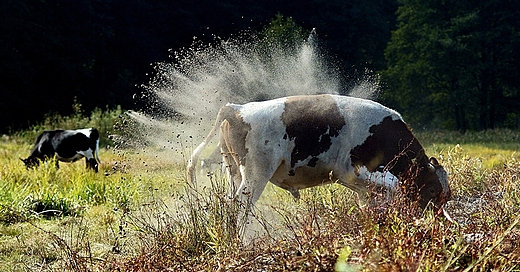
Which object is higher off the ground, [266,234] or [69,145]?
[266,234]

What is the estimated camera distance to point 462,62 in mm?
37188

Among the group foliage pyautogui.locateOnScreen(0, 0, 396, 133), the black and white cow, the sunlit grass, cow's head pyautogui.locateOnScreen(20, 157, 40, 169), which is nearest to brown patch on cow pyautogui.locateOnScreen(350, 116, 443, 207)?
the sunlit grass

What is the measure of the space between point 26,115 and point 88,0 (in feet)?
24.6

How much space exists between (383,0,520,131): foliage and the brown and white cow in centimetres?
3165

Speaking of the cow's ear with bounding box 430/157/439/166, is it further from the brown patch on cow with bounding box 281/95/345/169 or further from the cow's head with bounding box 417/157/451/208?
the brown patch on cow with bounding box 281/95/345/169

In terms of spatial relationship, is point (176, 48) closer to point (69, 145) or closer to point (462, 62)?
point (462, 62)

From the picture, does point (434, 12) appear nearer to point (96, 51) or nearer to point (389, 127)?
point (96, 51)

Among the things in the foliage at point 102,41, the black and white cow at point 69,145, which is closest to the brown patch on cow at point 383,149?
the black and white cow at point 69,145

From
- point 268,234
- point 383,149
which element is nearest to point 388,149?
point 383,149

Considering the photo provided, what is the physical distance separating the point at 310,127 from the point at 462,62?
3388 cm

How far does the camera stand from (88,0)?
36.7 meters

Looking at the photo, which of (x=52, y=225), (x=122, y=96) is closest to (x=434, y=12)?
(x=122, y=96)

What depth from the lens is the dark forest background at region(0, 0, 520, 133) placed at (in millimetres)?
34062

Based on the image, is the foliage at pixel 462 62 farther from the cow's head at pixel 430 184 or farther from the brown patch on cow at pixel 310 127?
the brown patch on cow at pixel 310 127
